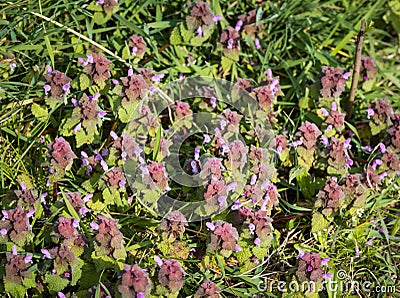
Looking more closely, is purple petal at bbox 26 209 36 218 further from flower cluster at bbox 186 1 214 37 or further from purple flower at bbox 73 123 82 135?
flower cluster at bbox 186 1 214 37

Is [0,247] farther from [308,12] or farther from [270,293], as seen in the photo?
[308,12]

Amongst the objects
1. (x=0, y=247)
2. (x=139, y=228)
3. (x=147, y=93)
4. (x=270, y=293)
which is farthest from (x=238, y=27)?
(x=0, y=247)

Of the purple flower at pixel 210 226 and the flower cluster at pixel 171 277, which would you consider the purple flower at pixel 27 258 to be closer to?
the flower cluster at pixel 171 277

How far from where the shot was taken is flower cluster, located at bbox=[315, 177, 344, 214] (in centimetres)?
305

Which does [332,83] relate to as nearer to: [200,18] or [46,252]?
[200,18]

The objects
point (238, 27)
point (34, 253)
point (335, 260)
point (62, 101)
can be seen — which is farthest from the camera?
point (238, 27)

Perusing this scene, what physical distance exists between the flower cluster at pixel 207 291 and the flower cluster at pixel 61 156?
0.94m

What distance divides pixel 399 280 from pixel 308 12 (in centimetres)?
185

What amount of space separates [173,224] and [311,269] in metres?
0.66

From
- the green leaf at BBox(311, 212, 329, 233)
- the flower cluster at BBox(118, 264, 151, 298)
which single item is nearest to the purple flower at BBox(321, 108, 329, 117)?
the green leaf at BBox(311, 212, 329, 233)

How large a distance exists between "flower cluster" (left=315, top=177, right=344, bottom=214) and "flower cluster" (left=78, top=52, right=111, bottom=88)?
129cm

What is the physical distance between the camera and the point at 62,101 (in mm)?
3307

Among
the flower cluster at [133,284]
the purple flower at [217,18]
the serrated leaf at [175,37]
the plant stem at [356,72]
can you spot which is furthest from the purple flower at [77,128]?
the plant stem at [356,72]

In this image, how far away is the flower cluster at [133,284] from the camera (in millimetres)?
2539
